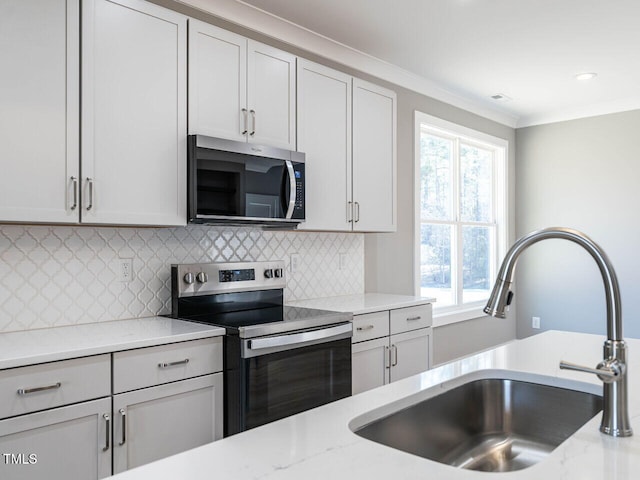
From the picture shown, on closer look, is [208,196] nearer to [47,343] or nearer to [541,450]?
[47,343]

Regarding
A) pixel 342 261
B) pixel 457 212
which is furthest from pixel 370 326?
pixel 457 212

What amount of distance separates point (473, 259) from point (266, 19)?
3216 mm

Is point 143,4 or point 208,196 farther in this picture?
point 208,196

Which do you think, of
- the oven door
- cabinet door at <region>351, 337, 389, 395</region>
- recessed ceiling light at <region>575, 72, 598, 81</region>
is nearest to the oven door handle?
the oven door

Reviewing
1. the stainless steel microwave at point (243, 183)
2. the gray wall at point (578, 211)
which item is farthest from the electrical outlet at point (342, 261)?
the gray wall at point (578, 211)

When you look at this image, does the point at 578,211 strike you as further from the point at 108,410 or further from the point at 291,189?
the point at 108,410

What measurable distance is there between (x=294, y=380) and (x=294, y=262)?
3.64 feet

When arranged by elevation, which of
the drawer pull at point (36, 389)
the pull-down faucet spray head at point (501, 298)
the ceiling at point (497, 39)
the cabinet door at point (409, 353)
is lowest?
the cabinet door at point (409, 353)

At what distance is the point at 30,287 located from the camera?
2.21 metres

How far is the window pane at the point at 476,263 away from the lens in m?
5.07

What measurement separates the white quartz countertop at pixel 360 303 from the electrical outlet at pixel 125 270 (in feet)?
3.32

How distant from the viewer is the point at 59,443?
1747 mm

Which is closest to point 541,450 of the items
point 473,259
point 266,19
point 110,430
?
point 110,430

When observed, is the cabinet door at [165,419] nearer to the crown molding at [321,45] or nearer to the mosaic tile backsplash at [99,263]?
the mosaic tile backsplash at [99,263]
